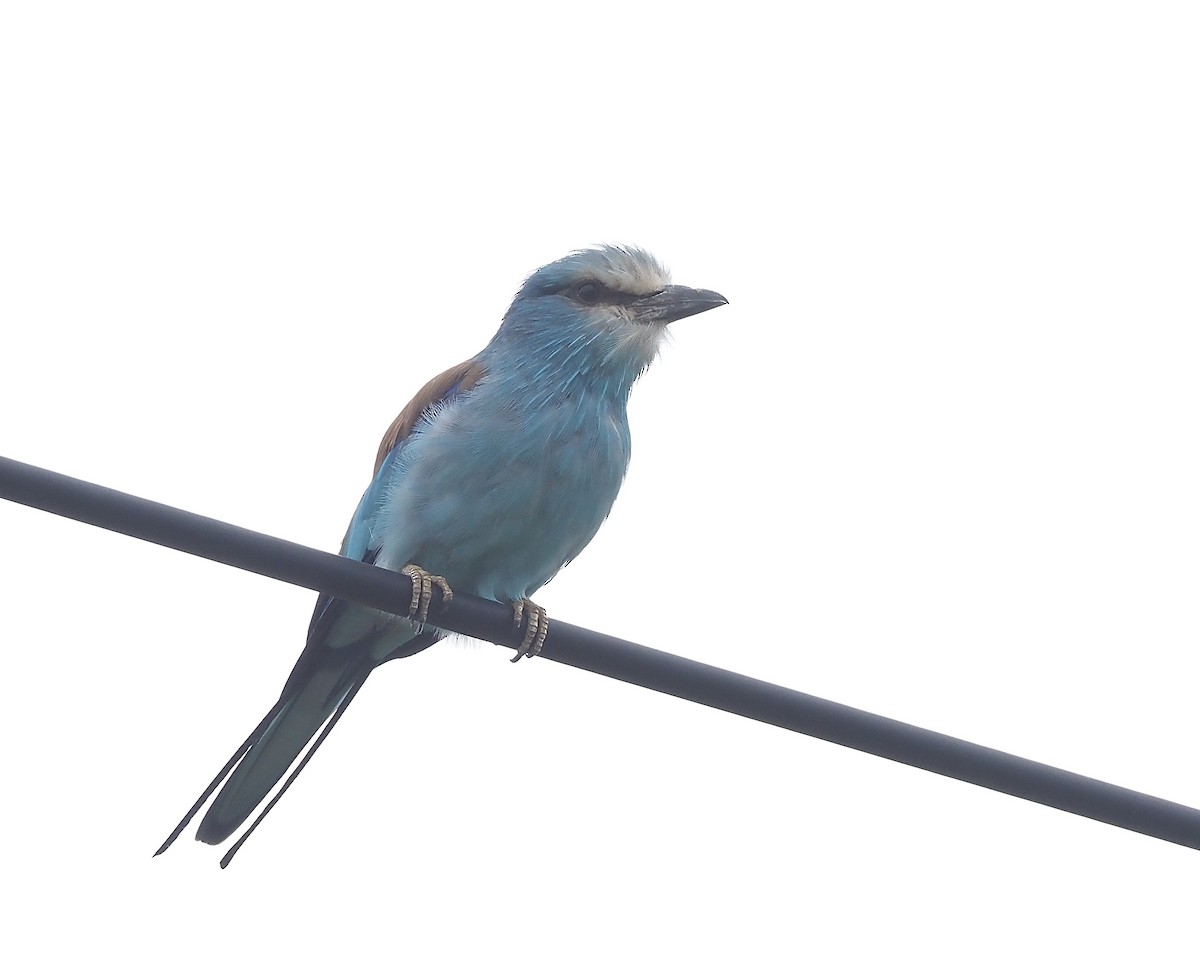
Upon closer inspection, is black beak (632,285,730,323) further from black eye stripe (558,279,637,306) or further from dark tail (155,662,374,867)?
dark tail (155,662,374,867)

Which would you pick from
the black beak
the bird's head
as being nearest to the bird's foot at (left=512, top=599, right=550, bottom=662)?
the bird's head

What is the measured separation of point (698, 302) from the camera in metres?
4.73

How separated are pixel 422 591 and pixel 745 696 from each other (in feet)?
4.03

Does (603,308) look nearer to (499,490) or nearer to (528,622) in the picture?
(499,490)

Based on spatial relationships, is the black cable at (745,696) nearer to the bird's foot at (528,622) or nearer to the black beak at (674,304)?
the bird's foot at (528,622)

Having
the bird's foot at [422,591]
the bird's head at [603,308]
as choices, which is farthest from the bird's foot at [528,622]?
the bird's head at [603,308]

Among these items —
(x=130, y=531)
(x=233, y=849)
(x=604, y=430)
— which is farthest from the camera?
(x=604, y=430)

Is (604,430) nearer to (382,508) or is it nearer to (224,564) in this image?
(382,508)

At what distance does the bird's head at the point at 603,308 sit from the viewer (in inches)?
180

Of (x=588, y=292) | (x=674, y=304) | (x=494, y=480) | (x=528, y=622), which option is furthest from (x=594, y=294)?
(x=528, y=622)

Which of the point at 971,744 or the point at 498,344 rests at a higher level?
the point at 498,344

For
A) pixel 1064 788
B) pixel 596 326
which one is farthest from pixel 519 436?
pixel 1064 788

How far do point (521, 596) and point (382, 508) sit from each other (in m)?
0.49

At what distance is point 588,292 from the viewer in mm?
4781
